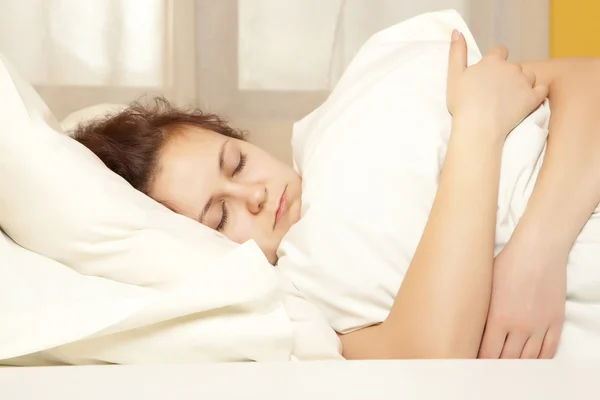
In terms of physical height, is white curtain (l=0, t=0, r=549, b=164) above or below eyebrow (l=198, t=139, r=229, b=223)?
above

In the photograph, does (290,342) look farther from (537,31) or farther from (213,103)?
(537,31)

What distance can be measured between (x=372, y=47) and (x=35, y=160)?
67 cm

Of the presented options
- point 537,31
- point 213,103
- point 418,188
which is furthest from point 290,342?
point 537,31

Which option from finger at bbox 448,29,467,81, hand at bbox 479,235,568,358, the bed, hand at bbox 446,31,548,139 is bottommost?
hand at bbox 479,235,568,358

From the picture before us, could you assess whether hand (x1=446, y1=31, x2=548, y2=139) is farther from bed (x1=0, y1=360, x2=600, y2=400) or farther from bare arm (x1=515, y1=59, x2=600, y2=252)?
bed (x1=0, y1=360, x2=600, y2=400)

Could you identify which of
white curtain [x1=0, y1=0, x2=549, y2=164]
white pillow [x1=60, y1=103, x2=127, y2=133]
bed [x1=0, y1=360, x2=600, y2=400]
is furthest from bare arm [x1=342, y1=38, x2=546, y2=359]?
white curtain [x1=0, y1=0, x2=549, y2=164]

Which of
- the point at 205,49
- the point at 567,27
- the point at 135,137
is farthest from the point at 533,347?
the point at 567,27

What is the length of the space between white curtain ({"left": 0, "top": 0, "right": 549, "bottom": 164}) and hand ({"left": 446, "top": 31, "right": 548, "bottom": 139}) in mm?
884

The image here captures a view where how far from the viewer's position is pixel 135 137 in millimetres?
1273

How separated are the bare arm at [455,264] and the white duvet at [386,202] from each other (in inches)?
1.3

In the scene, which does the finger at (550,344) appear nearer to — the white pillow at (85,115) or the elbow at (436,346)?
the elbow at (436,346)

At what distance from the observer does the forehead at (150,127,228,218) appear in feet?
3.80

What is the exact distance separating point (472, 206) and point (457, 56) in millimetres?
321

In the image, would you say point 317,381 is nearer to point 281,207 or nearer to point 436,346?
point 436,346
